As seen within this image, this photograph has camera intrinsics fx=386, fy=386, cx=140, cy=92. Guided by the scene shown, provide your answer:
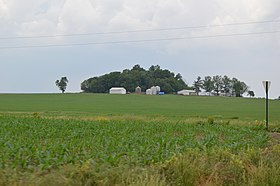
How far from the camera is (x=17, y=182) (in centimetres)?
741

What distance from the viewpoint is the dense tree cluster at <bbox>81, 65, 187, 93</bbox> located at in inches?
5738

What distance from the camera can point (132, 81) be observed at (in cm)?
14800

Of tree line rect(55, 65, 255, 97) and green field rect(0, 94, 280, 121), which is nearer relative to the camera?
green field rect(0, 94, 280, 121)

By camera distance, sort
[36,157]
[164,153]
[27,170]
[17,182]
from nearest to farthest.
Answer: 1. [17,182]
2. [27,170]
3. [36,157]
4. [164,153]

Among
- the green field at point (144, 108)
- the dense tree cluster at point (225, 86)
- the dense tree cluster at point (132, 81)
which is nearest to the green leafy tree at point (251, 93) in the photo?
the dense tree cluster at point (225, 86)

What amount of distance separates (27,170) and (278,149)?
8578 mm

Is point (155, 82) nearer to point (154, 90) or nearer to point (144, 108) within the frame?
point (154, 90)

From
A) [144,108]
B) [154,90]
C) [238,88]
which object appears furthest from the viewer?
[238,88]

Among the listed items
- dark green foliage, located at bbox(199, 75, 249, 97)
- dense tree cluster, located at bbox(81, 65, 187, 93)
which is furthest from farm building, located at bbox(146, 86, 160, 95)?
dark green foliage, located at bbox(199, 75, 249, 97)

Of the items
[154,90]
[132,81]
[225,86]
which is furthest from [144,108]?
[225,86]

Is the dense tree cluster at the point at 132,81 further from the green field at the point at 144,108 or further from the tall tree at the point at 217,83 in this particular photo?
the green field at the point at 144,108

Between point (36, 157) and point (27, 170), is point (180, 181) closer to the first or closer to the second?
point (27, 170)

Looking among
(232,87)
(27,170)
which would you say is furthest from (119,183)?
(232,87)

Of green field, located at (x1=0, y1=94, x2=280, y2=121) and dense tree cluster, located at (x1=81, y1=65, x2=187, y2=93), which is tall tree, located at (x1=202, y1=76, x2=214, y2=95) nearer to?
dense tree cluster, located at (x1=81, y1=65, x2=187, y2=93)
